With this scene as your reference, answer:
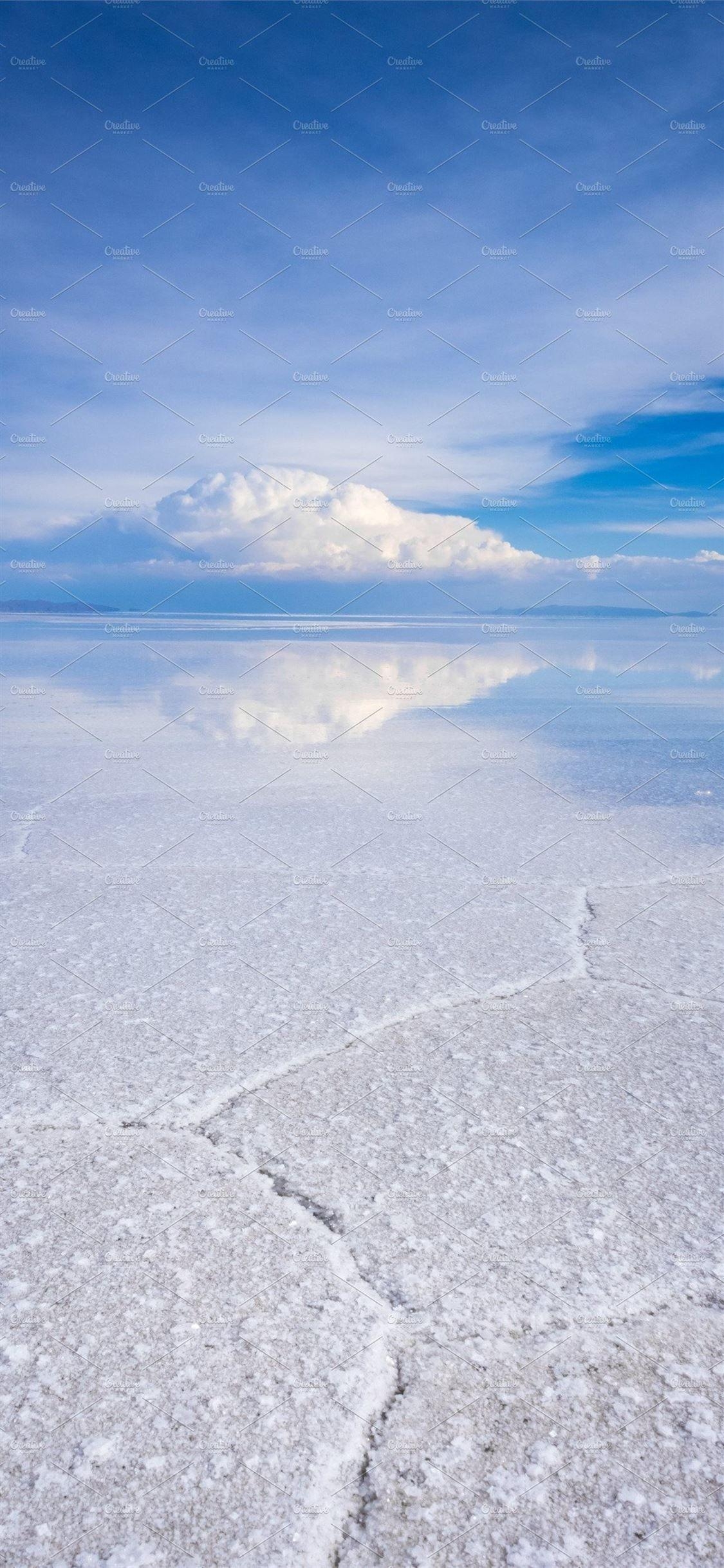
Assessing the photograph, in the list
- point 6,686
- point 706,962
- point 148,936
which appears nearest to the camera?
point 706,962

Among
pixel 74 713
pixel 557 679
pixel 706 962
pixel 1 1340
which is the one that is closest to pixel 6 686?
pixel 74 713

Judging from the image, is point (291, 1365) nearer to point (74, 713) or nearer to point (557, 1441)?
point (557, 1441)

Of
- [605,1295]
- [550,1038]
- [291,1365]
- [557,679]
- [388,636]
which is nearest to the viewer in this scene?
[291,1365]

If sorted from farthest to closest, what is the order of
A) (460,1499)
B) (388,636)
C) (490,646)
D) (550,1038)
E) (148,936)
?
(388,636) < (490,646) < (148,936) < (550,1038) < (460,1499)

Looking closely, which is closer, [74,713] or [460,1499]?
[460,1499]

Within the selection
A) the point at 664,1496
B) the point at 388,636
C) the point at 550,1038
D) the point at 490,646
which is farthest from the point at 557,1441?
the point at 388,636

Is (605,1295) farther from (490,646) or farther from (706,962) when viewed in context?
(490,646)
